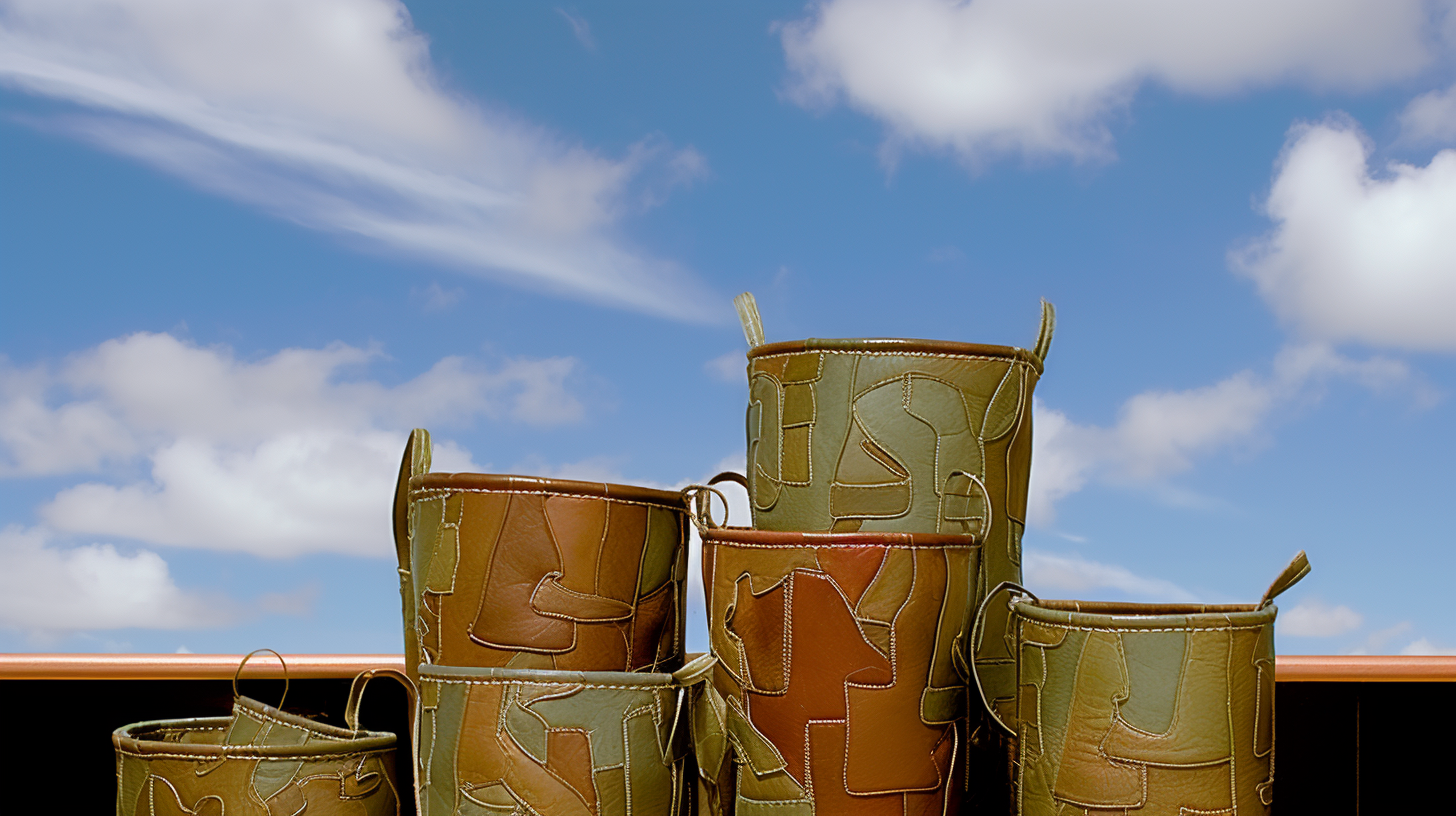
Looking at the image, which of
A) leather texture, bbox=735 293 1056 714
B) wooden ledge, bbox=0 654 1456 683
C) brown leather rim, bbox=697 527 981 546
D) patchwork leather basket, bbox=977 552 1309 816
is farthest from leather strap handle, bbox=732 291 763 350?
wooden ledge, bbox=0 654 1456 683

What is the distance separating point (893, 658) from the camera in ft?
5.47

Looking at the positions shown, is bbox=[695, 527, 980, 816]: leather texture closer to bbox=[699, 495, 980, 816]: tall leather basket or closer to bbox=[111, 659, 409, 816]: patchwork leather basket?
bbox=[699, 495, 980, 816]: tall leather basket

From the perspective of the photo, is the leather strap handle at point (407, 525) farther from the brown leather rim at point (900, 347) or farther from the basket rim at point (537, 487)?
the brown leather rim at point (900, 347)

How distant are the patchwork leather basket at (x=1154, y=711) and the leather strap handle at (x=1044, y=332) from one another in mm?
530

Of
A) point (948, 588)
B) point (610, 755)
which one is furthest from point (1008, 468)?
point (610, 755)

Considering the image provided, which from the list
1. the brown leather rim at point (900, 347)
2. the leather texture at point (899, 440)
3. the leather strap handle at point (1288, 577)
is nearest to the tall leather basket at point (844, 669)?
the leather texture at point (899, 440)

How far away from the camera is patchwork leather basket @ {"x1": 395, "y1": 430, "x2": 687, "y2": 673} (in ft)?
5.78

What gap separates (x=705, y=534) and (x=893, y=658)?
0.33 metres

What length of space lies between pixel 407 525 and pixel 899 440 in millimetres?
868

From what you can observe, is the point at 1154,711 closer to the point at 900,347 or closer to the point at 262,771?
the point at 900,347

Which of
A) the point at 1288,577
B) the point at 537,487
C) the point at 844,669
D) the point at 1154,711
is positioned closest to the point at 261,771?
the point at 537,487

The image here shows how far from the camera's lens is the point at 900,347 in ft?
5.98

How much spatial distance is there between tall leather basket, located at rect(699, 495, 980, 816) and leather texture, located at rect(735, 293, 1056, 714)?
0.45 ft

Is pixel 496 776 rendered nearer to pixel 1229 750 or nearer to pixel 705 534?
pixel 705 534
